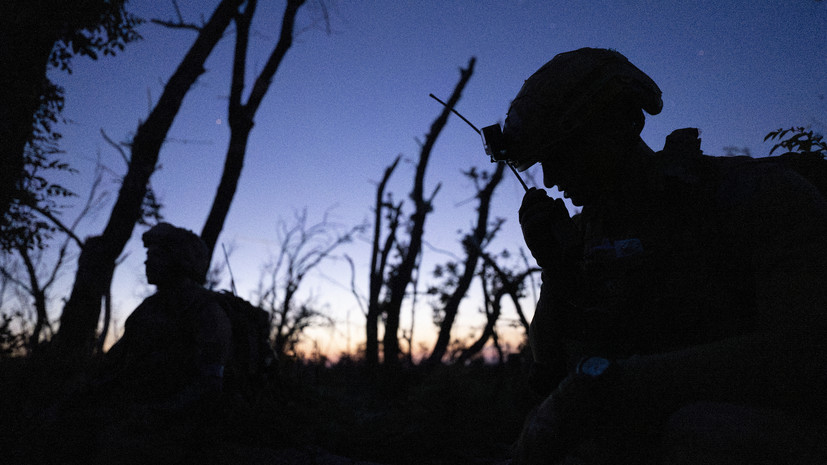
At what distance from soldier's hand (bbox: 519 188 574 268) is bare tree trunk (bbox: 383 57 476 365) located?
380 inches

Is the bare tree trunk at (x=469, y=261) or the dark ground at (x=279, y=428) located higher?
the bare tree trunk at (x=469, y=261)

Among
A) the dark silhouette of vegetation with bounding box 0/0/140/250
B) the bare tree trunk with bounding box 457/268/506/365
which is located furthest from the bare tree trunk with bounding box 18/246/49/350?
the bare tree trunk with bounding box 457/268/506/365

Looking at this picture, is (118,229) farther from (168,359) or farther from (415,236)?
(415,236)

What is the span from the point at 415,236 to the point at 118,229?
690 centimetres

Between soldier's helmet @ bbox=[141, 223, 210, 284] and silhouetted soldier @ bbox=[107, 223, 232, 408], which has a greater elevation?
soldier's helmet @ bbox=[141, 223, 210, 284]

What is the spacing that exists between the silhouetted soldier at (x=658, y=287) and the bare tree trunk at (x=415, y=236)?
9.63 m

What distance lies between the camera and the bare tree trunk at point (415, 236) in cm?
1154

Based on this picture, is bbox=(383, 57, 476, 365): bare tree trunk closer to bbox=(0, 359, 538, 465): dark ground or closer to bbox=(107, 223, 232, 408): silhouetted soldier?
bbox=(0, 359, 538, 465): dark ground

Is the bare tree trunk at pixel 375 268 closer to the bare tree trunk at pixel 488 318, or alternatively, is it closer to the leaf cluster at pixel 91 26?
the bare tree trunk at pixel 488 318

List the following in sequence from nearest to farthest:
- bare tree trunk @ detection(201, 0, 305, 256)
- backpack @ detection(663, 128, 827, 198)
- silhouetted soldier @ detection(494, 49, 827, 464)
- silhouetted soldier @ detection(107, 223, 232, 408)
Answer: silhouetted soldier @ detection(494, 49, 827, 464), backpack @ detection(663, 128, 827, 198), silhouetted soldier @ detection(107, 223, 232, 408), bare tree trunk @ detection(201, 0, 305, 256)

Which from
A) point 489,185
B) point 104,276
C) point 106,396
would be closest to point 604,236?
point 106,396

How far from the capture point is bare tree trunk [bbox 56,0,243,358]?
750 centimetres

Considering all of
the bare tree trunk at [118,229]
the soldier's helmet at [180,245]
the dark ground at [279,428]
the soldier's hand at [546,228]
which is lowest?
the dark ground at [279,428]

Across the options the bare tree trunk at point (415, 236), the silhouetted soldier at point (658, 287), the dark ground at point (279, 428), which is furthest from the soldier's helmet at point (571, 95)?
the bare tree trunk at point (415, 236)
